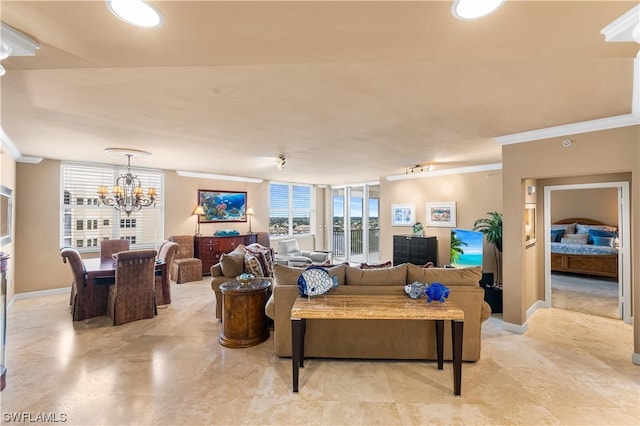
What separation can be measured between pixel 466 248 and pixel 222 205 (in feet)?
18.8

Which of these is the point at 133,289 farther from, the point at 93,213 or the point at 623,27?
the point at 623,27

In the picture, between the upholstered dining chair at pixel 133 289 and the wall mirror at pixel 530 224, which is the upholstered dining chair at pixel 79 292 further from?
the wall mirror at pixel 530 224

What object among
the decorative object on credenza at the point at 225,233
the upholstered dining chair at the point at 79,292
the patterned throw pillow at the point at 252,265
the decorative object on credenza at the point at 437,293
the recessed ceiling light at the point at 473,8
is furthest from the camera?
the decorative object on credenza at the point at 225,233

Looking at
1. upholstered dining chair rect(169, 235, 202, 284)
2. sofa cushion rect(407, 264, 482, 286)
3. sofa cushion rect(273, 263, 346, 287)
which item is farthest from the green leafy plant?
upholstered dining chair rect(169, 235, 202, 284)

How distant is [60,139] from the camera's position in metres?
3.83

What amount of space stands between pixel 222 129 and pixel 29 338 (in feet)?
10.9

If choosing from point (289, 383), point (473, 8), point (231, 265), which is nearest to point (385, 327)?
point (289, 383)

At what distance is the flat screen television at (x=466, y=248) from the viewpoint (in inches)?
216

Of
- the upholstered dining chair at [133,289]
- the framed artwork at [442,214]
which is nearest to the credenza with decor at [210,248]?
the upholstered dining chair at [133,289]

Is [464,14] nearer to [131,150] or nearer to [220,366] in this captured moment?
[220,366]

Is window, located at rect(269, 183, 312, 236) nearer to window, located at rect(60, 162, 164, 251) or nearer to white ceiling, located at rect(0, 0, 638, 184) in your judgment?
window, located at rect(60, 162, 164, 251)

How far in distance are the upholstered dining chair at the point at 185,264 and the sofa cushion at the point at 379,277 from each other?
14.7 feet

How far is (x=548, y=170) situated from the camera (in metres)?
3.44

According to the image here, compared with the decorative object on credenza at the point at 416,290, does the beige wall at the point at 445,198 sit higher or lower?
higher
